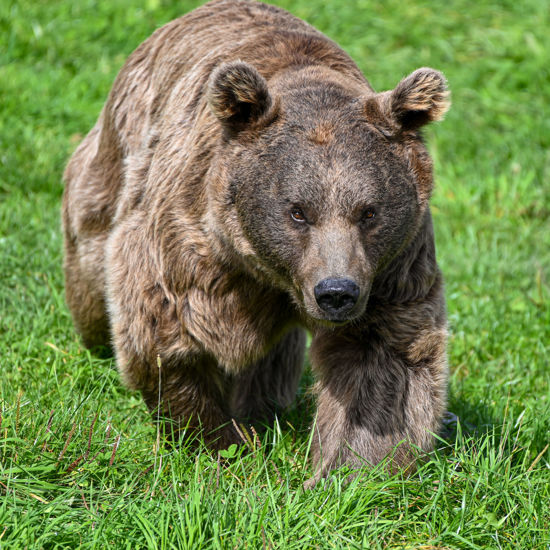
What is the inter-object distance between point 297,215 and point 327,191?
18 cm

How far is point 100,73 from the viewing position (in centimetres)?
964

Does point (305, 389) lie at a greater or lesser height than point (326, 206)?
lesser

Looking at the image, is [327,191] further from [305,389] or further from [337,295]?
[305,389]

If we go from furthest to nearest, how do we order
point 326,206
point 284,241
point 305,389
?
point 305,389 → point 284,241 → point 326,206

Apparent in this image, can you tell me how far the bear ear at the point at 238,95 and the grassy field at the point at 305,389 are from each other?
1.49 m

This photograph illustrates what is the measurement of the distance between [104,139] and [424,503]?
10.3ft

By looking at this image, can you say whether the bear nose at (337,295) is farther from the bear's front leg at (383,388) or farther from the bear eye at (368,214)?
the bear's front leg at (383,388)

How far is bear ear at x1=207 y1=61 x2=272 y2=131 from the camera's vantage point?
416 centimetres

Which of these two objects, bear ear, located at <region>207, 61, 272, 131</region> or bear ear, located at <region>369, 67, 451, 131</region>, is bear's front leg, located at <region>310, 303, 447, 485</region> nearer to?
bear ear, located at <region>369, 67, 451, 131</region>

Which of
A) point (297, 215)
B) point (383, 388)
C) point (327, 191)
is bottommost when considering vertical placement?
point (383, 388)

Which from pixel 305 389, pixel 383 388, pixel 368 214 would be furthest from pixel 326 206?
pixel 305 389

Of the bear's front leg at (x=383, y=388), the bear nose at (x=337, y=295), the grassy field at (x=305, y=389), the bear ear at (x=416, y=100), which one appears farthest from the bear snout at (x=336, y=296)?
the bear ear at (x=416, y=100)

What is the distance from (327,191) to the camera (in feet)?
13.4

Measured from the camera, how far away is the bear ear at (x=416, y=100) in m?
4.26
